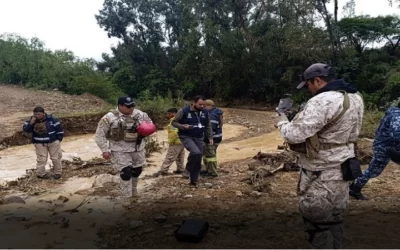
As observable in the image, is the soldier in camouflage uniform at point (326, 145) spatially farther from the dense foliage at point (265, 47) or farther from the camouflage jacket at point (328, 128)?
the dense foliage at point (265, 47)

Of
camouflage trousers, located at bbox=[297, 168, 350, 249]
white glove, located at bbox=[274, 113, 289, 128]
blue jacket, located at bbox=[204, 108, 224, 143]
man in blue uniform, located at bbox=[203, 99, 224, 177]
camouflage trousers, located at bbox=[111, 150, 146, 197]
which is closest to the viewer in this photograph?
camouflage trousers, located at bbox=[297, 168, 350, 249]

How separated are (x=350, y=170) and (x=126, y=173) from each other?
11.0 ft

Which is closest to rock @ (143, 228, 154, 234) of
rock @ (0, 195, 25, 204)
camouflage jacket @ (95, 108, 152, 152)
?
camouflage jacket @ (95, 108, 152, 152)

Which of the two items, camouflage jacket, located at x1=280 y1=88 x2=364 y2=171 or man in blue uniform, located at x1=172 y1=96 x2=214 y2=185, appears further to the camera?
man in blue uniform, located at x1=172 y1=96 x2=214 y2=185

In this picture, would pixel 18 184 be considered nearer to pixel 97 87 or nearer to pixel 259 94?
pixel 97 87

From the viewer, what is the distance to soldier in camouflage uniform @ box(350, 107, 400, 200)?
4602 mm

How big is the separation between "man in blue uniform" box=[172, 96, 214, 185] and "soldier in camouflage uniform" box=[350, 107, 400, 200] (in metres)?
2.43

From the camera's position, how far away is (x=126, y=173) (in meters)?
5.58

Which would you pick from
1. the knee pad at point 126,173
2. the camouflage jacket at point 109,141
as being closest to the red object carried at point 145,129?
the camouflage jacket at point 109,141

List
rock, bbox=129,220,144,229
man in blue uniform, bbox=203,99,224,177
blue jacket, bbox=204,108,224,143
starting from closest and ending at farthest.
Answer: rock, bbox=129,220,144,229 < man in blue uniform, bbox=203,99,224,177 < blue jacket, bbox=204,108,224,143

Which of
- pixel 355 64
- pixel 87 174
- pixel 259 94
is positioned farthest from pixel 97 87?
pixel 87 174

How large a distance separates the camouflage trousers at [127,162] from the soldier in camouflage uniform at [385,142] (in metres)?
2.95

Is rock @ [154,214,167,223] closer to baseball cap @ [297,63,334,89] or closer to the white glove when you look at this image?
the white glove

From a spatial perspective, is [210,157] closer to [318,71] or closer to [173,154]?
[173,154]
